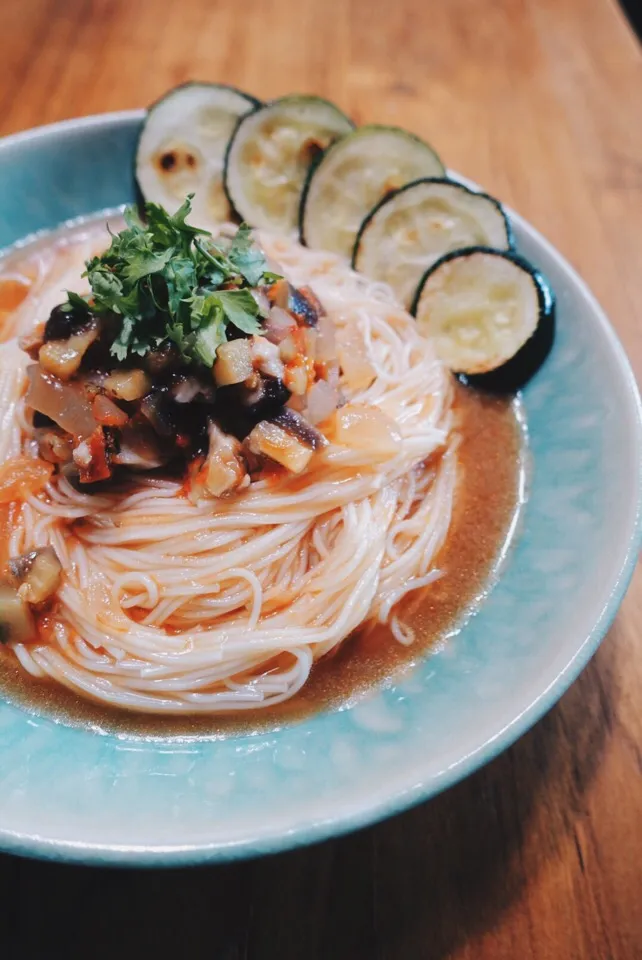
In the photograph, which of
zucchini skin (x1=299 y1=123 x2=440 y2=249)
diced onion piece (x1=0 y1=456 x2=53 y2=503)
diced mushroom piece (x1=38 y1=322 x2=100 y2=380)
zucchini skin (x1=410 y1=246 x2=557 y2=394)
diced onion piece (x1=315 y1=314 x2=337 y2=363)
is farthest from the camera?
zucchini skin (x1=299 y1=123 x2=440 y2=249)

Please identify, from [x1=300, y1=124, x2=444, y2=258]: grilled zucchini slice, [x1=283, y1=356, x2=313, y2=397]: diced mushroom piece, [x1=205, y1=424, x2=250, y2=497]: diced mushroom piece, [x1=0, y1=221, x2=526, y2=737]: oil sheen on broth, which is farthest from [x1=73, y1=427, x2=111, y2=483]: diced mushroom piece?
[x1=300, y1=124, x2=444, y2=258]: grilled zucchini slice

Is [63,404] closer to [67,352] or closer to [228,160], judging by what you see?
[67,352]

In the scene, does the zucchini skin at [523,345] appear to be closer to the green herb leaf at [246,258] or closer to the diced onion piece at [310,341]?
the diced onion piece at [310,341]

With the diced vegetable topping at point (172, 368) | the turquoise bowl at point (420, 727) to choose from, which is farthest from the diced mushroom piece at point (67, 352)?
the turquoise bowl at point (420, 727)

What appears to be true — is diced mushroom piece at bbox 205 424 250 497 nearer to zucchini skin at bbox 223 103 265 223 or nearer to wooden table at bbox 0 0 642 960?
wooden table at bbox 0 0 642 960

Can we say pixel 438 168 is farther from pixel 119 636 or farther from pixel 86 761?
pixel 86 761

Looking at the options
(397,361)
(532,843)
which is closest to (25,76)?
(397,361)

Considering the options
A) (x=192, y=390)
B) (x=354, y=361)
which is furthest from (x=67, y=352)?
(x=354, y=361)
